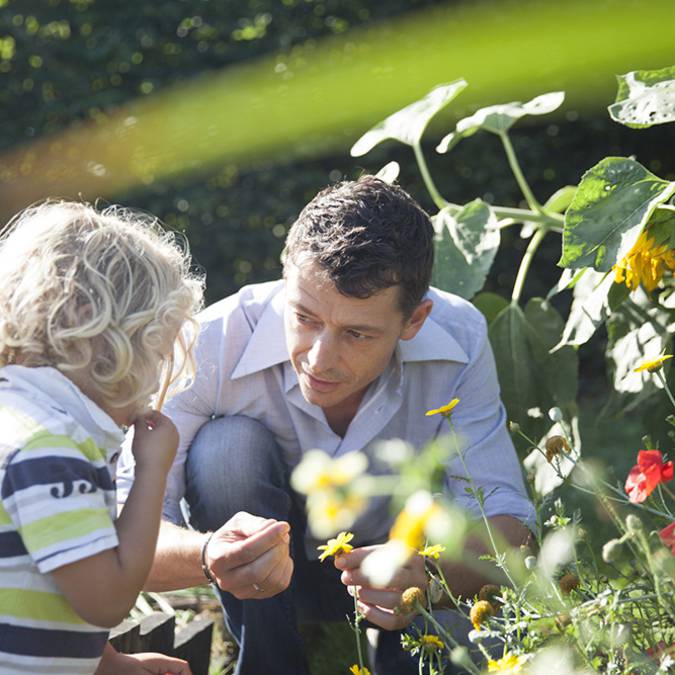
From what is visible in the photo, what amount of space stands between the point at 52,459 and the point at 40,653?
0.25m

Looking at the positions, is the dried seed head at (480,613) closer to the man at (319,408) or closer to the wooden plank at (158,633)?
the man at (319,408)

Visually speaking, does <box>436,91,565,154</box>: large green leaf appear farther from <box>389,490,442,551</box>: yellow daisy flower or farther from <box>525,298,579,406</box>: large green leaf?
<box>389,490,442,551</box>: yellow daisy flower

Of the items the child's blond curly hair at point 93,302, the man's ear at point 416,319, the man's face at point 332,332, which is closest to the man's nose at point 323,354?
the man's face at point 332,332

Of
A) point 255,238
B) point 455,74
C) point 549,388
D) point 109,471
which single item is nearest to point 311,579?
point 549,388

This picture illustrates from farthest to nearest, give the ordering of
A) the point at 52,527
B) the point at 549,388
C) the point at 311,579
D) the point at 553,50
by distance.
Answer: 1. the point at 553,50
2. the point at 549,388
3. the point at 311,579
4. the point at 52,527

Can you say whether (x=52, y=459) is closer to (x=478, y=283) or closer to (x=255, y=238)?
(x=478, y=283)

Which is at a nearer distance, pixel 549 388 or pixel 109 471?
pixel 109 471

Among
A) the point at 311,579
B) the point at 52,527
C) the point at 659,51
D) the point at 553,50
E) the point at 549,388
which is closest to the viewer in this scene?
the point at 52,527

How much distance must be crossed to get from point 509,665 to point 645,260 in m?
0.84

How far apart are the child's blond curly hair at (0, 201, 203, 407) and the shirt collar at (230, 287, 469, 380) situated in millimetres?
472

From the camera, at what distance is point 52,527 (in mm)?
1315

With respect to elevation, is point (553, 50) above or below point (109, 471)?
below

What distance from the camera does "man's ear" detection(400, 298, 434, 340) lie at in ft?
6.50

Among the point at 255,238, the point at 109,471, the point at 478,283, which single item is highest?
the point at 109,471
